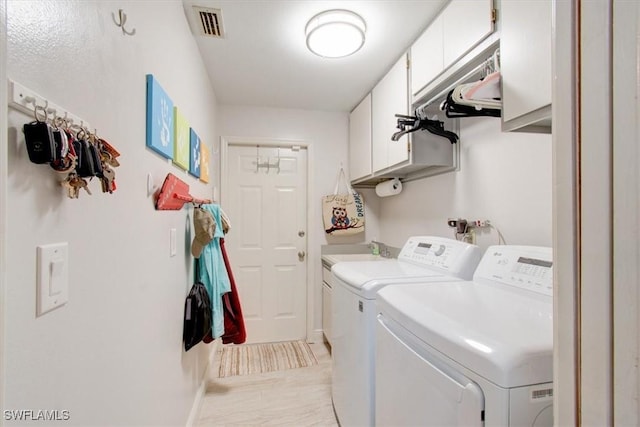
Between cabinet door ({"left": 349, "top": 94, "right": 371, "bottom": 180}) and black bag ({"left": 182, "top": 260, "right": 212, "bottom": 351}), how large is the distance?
1612 millimetres

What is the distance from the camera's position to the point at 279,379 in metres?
2.27

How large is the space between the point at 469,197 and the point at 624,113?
1475mm

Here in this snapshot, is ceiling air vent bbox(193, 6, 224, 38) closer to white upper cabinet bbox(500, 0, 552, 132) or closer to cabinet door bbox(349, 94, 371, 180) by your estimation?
cabinet door bbox(349, 94, 371, 180)

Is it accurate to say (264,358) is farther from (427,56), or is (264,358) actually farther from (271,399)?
(427,56)

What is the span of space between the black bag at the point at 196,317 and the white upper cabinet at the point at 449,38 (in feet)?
5.70

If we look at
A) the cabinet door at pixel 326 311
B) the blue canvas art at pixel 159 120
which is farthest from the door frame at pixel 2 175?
the cabinet door at pixel 326 311

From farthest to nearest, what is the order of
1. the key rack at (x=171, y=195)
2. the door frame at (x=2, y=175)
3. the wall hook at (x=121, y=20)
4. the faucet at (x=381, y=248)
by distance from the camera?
the faucet at (x=381, y=248) < the key rack at (x=171, y=195) < the wall hook at (x=121, y=20) < the door frame at (x=2, y=175)

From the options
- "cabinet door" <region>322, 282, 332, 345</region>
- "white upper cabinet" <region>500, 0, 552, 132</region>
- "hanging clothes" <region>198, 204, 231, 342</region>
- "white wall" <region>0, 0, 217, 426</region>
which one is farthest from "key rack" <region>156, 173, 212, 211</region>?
"cabinet door" <region>322, 282, 332, 345</region>

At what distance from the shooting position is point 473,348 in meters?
0.67

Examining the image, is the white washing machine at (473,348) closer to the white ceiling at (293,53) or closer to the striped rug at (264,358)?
the white ceiling at (293,53)

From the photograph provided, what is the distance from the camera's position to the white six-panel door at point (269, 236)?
2939mm

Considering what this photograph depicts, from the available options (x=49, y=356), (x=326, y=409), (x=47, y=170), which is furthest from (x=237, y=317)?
(x=47, y=170)

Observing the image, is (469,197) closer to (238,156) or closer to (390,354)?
(390,354)

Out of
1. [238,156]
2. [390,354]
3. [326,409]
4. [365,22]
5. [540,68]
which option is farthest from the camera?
[238,156]
